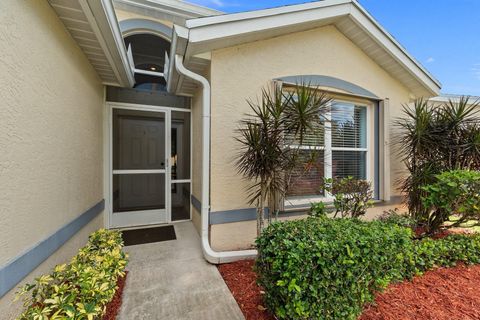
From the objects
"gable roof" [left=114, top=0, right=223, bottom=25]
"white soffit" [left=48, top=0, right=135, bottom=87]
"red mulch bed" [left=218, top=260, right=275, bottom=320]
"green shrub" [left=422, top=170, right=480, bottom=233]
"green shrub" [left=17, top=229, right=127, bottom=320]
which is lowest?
"red mulch bed" [left=218, top=260, right=275, bottom=320]

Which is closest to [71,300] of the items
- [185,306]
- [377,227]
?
[185,306]

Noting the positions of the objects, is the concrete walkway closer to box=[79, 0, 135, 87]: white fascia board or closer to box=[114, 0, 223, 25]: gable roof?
box=[79, 0, 135, 87]: white fascia board

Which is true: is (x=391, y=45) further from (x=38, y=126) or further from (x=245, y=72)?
(x=38, y=126)

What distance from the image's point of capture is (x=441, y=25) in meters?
9.23

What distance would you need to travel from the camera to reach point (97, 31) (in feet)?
8.71

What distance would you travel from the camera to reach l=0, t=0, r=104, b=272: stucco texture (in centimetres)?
162

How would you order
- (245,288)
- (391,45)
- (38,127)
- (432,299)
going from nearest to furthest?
1. (38,127)
2. (432,299)
3. (245,288)
4. (391,45)

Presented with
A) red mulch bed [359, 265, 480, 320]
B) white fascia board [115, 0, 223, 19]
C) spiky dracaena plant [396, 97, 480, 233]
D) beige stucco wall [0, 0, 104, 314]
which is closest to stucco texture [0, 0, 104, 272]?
beige stucco wall [0, 0, 104, 314]

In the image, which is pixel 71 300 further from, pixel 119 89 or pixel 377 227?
pixel 119 89

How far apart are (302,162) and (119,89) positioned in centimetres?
397

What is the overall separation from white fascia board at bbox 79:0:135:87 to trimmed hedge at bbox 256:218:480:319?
116 inches

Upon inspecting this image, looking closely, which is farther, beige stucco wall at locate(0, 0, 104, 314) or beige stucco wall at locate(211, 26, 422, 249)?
beige stucco wall at locate(211, 26, 422, 249)

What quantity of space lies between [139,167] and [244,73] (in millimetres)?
3038

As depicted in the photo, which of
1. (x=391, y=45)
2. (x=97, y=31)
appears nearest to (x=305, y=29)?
(x=391, y=45)
